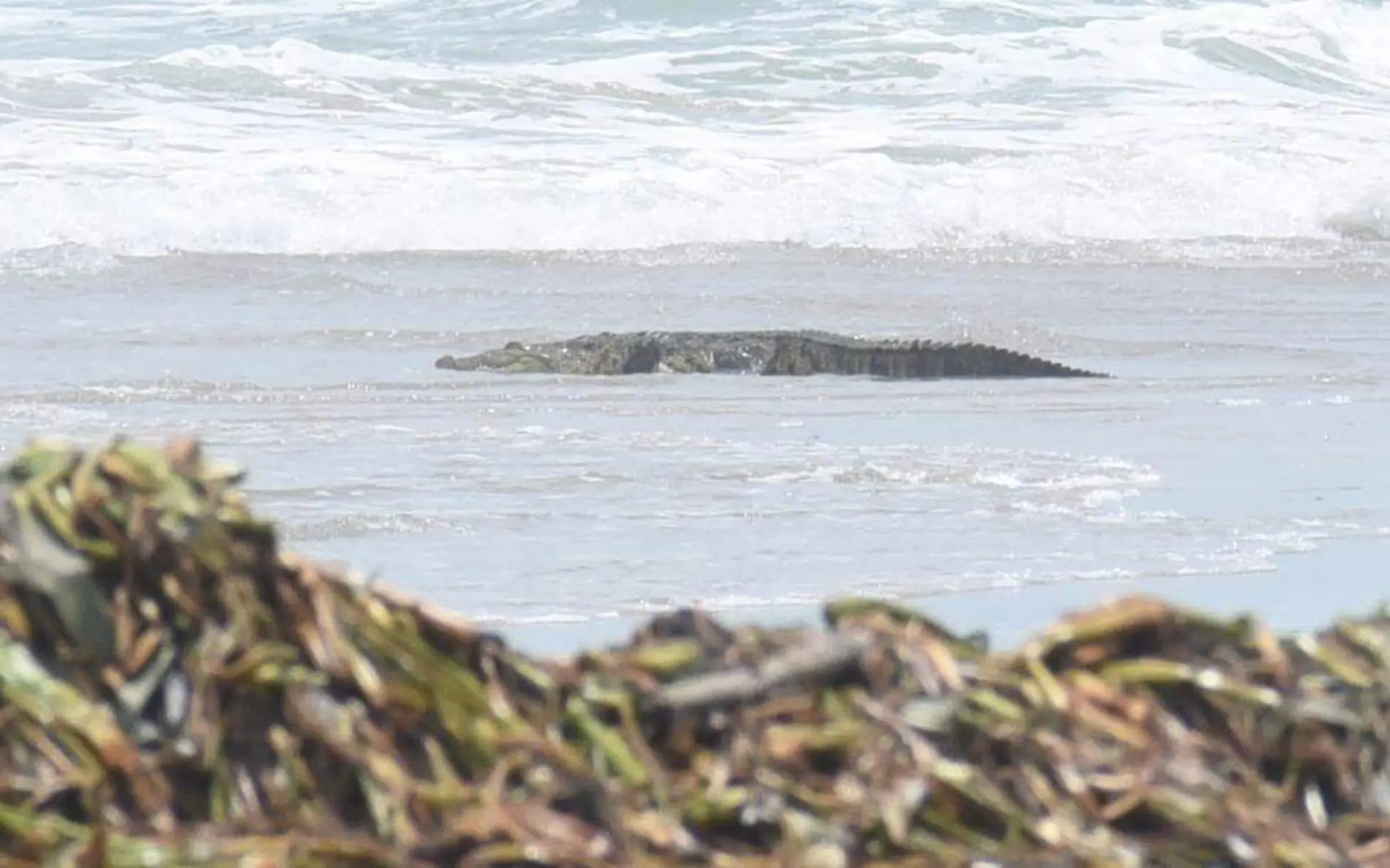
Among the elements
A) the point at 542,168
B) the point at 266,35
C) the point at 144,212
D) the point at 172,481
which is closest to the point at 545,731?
the point at 172,481

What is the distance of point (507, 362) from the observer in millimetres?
8281

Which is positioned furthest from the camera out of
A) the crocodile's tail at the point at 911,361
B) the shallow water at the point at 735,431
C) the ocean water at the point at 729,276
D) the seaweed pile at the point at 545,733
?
the crocodile's tail at the point at 911,361

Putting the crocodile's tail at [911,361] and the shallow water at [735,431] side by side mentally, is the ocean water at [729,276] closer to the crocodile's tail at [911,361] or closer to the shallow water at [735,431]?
the shallow water at [735,431]

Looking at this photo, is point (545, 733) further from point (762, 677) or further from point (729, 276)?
point (729, 276)

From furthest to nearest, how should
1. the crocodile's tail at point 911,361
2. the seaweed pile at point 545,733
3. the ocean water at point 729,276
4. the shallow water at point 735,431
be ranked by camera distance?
the crocodile's tail at point 911,361 < the ocean water at point 729,276 < the shallow water at point 735,431 < the seaweed pile at point 545,733

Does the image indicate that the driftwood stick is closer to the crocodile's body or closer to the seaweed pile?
the seaweed pile

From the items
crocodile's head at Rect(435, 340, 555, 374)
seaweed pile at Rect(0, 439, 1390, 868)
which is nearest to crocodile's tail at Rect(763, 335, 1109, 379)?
crocodile's head at Rect(435, 340, 555, 374)

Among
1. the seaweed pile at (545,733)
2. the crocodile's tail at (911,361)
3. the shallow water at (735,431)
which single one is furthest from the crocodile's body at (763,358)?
the seaweed pile at (545,733)

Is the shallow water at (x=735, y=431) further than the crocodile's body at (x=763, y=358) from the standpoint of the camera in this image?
No

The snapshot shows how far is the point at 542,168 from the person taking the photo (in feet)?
52.3

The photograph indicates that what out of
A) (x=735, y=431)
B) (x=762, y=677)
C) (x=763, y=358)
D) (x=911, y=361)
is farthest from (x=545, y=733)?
(x=763, y=358)

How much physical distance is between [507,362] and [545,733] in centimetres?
688

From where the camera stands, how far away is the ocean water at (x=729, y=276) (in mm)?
5094

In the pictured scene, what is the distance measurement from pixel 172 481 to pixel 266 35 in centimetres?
2014
